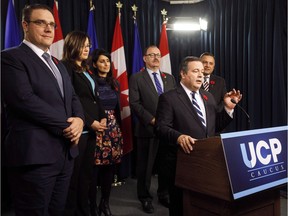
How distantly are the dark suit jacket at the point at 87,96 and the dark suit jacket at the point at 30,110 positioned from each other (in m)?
0.77

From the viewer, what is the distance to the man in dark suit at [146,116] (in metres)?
3.15

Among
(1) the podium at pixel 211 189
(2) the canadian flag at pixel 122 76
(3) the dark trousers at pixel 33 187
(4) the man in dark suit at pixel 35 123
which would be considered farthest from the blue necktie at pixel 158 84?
(3) the dark trousers at pixel 33 187

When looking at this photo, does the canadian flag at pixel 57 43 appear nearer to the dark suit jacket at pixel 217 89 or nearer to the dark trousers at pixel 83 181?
the dark trousers at pixel 83 181

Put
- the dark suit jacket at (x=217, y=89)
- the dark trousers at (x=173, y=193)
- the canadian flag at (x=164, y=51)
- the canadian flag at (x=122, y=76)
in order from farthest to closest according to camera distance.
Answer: the canadian flag at (x=164, y=51) < the canadian flag at (x=122, y=76) < the dark suit jacket at (x=217, y=89) < the dark trousers at (x=173, y=193)

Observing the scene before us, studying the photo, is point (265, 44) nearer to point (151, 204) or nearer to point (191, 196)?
point (151, 204)

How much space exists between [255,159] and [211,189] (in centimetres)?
28

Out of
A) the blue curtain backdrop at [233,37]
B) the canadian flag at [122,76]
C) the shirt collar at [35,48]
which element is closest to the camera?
the shirt collar at [35,48]

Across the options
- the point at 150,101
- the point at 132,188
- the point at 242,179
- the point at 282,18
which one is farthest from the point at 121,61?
the point at 242,179

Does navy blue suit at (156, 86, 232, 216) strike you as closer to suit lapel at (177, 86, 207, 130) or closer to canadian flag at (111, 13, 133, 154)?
suit lapel at (177, 86, 207, 130)

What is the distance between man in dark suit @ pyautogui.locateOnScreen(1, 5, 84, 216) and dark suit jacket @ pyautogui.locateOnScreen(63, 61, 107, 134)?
0.71 metres

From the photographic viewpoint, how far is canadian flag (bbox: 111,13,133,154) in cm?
397

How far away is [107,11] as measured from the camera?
164 inches

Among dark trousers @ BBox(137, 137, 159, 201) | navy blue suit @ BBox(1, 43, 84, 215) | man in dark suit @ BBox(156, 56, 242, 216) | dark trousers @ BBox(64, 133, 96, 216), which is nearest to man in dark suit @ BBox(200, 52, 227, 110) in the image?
dark trousers @ BBox(137, 137, 159, 201)

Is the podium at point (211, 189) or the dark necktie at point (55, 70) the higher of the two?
the dark necktie at point (55, 70)
